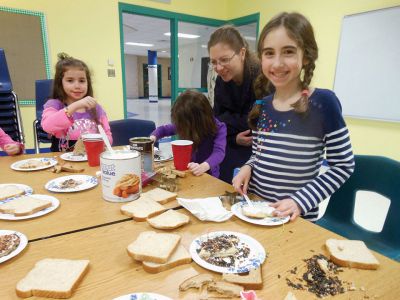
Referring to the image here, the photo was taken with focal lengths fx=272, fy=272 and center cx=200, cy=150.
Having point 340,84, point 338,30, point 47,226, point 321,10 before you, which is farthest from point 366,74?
point 47,226

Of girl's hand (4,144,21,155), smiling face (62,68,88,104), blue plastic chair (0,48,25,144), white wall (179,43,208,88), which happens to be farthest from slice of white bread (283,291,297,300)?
white wall (179,43,208,88)

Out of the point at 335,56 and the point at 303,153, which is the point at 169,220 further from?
the point at 335,56

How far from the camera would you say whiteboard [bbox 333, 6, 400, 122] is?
2.98 meters

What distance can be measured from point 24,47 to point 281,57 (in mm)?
3677

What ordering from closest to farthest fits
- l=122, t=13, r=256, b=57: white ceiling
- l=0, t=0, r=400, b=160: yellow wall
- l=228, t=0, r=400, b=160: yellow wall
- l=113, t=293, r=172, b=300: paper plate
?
1. l=113, t=293, r=172, b=300: paper plate
2. l=228, t=0, r=400, b=160: yellow wall
3. l=0, t=0, r=400, b=160: yellow wall
4. l=122, t=13, r=256, b=57: white ceiling


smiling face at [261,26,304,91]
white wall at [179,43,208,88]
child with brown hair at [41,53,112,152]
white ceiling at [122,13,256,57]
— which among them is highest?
white ceiling at [122,13,256,57]

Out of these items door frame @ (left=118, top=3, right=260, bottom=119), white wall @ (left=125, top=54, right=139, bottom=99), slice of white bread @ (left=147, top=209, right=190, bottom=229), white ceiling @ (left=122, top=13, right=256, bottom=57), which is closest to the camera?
slice of white bread @ (left=147, top=209, right=190, bottom=229)

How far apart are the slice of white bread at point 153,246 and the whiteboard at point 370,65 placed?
333 centimetres

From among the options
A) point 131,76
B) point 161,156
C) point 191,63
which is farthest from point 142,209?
point 131,76

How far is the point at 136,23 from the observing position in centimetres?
701

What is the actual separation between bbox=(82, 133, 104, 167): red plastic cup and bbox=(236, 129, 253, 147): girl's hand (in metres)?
0.84

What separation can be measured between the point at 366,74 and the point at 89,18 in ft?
12.2

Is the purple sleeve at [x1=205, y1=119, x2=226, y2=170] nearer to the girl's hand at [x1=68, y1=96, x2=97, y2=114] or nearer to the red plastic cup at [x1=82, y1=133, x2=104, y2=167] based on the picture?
the red plastic cup at [x1=82, y1=133, x2=104, y2=167]

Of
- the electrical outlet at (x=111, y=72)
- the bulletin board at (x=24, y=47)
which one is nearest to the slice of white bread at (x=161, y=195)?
the bulletin board at (x=24, y=47)
